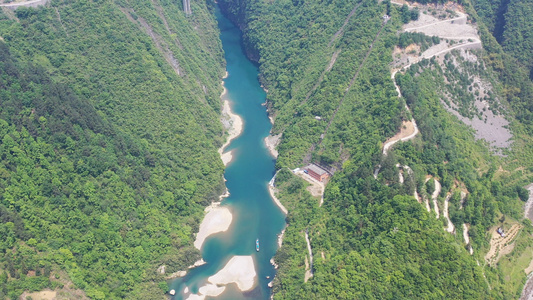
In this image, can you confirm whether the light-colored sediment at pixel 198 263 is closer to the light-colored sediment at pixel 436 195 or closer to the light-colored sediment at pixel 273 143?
the light-colored sediment at pixel 273 143

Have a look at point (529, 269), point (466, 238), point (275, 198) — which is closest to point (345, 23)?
point (275, 198)

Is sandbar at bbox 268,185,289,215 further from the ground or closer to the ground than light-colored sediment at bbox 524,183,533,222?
further from the ground

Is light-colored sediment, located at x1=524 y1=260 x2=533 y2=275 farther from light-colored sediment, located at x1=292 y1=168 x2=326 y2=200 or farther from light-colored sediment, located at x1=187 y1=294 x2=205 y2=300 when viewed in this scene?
light-colored sediment, located at x1=187 y1=294 x2=205 y2=300

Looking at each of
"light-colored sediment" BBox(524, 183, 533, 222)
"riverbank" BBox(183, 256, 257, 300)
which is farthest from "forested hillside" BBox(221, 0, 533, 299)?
"riverbank" BBox(183, 256, 257, 300)

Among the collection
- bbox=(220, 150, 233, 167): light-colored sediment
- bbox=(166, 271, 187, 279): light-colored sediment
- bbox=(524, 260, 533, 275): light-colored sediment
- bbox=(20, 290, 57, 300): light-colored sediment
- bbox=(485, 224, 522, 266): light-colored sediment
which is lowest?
bbox=(524, 260, 533, 275): light-colored sediment

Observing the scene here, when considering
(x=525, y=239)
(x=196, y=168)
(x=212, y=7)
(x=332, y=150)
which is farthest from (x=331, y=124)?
(x=212, y=7)
